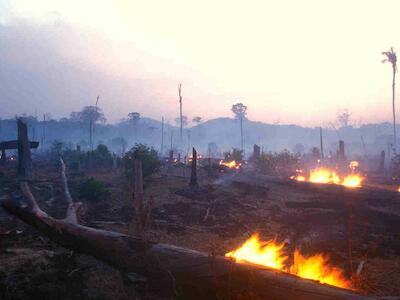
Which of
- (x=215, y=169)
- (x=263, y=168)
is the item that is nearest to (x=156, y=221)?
(x=215, y=169)

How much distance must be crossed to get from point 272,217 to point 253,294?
28.0ft

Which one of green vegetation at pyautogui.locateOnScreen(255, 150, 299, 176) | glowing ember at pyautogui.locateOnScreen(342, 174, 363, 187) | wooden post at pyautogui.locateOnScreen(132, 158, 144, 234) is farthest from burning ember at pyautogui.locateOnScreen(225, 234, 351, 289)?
green vegetation at pyautogui.locateOnScreen(255, 150, 299, 176)

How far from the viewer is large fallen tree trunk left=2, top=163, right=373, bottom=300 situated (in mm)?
4391

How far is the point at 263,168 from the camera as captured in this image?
28.9 metres

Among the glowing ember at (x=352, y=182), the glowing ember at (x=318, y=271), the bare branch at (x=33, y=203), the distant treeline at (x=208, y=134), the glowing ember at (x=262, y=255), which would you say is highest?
the distant treeline at (x=208, y=134)

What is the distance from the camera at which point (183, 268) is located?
208 inches

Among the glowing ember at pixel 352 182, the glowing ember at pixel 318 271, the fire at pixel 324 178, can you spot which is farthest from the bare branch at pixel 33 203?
the fire at pixel 324 178

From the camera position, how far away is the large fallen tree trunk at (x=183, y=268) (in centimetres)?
439

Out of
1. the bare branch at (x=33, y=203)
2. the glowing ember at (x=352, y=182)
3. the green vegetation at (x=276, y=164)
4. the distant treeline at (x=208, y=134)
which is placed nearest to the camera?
the bare branch at (x=33, y=203)

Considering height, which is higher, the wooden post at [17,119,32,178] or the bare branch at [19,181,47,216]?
the wooden post at [17,119,32,178]

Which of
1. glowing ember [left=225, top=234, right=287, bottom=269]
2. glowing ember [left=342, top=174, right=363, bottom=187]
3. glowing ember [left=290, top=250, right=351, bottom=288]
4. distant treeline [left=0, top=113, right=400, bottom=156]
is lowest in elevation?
glowing ember [left=290, top=250, right=351, bottom=288]

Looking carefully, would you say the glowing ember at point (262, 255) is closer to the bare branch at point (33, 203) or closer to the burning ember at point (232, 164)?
the bare branch at point (33, 203)

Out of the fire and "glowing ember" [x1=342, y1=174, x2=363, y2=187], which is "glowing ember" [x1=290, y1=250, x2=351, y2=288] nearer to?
"glowing ember" [x1=342, y1=174, x2=363, y2=187]

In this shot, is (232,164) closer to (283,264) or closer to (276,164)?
(276,164)
